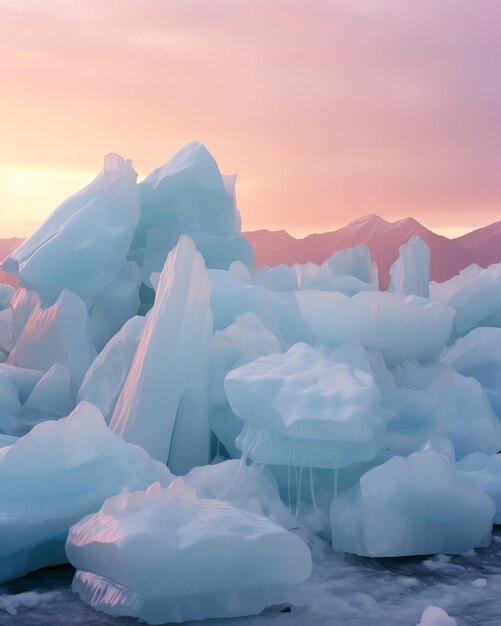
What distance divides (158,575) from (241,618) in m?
0.35

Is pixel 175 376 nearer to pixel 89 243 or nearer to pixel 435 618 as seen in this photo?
pixel 89 243

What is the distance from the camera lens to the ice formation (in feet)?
10.5

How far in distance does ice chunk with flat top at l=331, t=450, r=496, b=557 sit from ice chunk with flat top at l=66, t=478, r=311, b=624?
75 centimetres

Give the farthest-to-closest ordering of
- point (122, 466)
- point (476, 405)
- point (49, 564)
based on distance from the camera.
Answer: point (476, 405)
point (122, 466)
point (49, 564)

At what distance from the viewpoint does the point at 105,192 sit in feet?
22.5

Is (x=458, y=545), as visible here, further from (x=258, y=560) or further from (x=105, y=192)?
(x=105, y=192)

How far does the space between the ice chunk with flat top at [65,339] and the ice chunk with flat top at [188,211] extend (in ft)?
2.95

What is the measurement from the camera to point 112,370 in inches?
223

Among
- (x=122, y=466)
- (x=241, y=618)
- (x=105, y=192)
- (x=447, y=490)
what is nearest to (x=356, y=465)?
(x=447, y=490)

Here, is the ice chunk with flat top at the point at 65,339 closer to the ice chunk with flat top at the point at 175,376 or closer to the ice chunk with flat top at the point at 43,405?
the ice chunk with flat top at the point at 43,405

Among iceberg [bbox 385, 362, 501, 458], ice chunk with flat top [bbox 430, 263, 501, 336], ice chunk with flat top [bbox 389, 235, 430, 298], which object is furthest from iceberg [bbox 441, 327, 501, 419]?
ice chunk with flat top [bbox 389, 235, 430, 298]

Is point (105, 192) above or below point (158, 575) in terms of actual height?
above

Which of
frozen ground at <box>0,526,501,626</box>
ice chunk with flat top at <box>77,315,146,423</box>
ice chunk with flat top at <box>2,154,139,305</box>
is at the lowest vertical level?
frozen ground at <box>0,526,501,626</box>

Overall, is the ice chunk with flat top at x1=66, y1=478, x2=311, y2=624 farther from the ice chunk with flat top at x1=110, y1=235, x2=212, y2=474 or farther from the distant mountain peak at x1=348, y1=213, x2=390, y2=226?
the distant mountain peak at x1=348, y1=213, x2=390, y2=226
